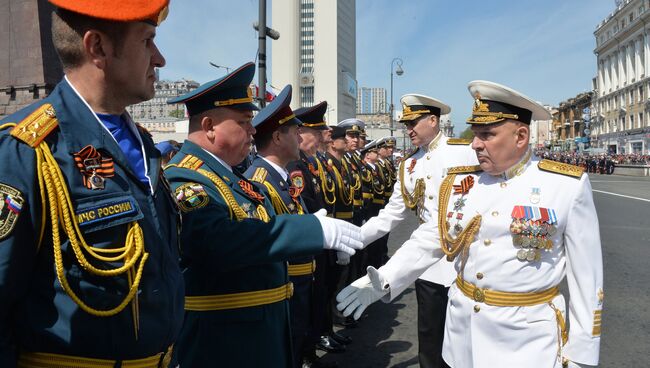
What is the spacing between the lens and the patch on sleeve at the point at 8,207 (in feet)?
3.65

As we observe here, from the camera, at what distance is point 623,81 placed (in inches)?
2532

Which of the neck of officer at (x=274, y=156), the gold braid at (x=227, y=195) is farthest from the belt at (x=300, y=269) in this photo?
the gold braid at (x=227, y=195)

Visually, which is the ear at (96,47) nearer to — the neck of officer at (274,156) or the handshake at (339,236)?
the handshake at (339,236)

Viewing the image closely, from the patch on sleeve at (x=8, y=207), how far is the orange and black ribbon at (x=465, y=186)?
2221 millimetres

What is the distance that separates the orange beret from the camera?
127 cm

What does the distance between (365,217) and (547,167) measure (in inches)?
231

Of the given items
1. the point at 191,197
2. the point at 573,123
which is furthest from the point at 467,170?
the point at 573,123

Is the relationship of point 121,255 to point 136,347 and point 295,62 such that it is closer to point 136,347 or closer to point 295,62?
point 136,347

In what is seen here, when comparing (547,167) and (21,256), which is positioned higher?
(547,167)

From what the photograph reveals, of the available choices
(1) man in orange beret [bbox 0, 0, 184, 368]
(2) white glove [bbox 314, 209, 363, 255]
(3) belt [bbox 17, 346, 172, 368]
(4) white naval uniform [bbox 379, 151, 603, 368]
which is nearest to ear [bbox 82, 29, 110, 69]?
(1) man in orange beret [bbox 0, 0, 184, 368]

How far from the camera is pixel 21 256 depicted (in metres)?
1.16

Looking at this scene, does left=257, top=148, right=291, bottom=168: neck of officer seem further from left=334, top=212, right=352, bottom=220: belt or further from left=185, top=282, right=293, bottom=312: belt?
left=334, top=212, right=352, bottom=220: belt

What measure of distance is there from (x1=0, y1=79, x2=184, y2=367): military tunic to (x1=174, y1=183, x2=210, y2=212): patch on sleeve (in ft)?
1.55

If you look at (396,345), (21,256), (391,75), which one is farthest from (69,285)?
(391,75)
